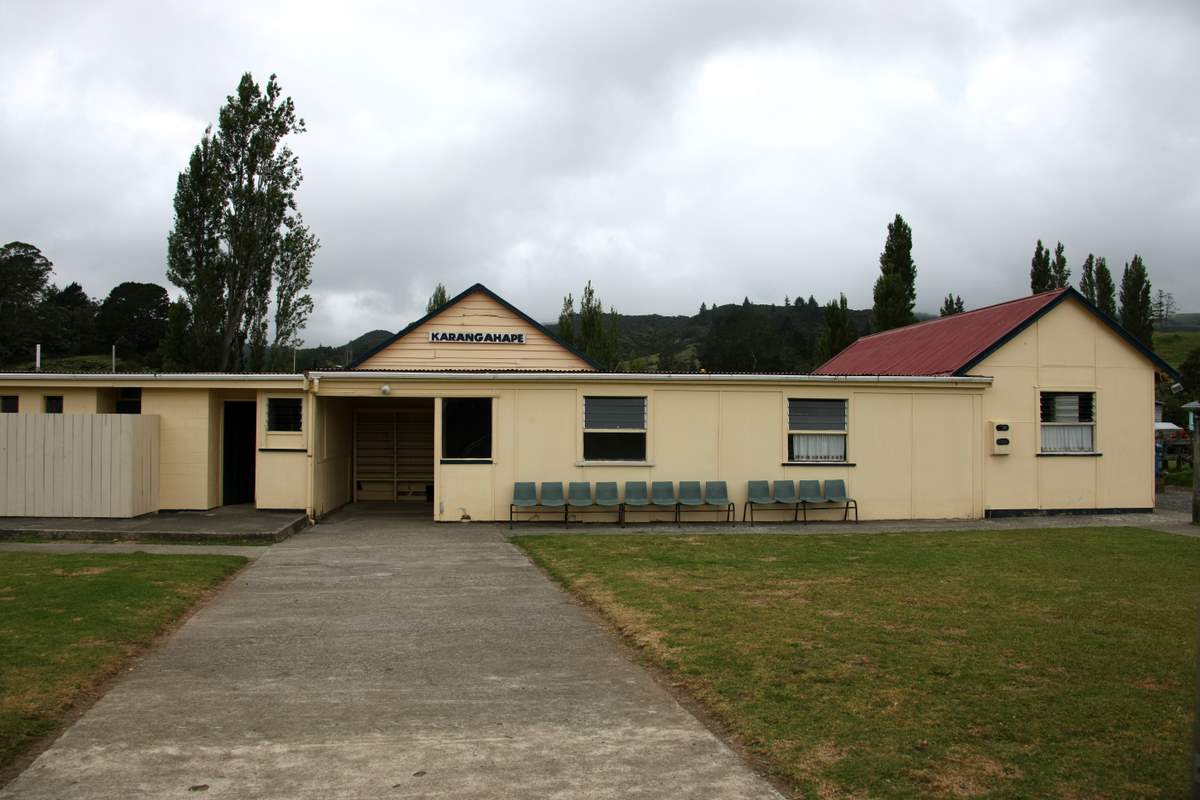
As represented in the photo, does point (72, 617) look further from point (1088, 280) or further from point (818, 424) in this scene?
point (1088, 280)

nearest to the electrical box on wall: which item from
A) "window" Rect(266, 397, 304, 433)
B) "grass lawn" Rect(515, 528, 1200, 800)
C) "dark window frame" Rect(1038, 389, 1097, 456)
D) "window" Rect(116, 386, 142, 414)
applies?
"dark window frame" Rect(1038, 389, 1097, 456)

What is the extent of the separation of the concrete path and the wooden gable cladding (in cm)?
1326

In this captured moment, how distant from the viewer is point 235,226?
3094cm

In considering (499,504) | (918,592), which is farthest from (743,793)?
(499,504)

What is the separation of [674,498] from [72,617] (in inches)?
412

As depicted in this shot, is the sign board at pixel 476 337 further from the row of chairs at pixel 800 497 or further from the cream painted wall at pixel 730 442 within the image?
the row of chairs at pixel 800 497

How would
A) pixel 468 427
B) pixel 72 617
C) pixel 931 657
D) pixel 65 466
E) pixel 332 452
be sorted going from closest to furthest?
1. pixel 931 657
2. pixel 72 617
3. pixel 65 466
4. pixel 468 427
5. pixel 332 452

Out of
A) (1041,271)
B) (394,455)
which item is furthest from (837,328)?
(394,455)

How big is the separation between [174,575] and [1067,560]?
11270mm

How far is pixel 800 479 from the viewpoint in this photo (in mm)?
17250

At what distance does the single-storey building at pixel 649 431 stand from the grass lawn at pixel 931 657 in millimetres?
4352

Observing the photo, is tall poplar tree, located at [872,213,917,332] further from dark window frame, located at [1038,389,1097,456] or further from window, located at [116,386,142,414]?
window, located at [116,386,142,414]

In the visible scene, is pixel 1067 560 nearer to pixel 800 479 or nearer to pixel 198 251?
pixel 800 479

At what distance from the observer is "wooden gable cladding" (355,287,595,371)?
74.0 feet
